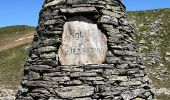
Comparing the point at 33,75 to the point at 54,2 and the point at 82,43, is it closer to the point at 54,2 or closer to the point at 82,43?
the point at 82,43

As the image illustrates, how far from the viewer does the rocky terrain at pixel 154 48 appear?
124ft

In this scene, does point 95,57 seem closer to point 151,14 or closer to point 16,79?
point 16,79

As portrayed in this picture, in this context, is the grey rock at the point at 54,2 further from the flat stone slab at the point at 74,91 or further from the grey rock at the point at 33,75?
the flat stone slab at the point at 74,91

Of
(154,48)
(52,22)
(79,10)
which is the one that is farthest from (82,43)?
(154,48)

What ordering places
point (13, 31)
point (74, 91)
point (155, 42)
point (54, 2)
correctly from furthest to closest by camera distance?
point (13, 31)
point (155, 42)
point (54, 2)
point (74, 91)

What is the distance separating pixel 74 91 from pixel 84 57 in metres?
1.08

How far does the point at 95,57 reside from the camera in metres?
10.8

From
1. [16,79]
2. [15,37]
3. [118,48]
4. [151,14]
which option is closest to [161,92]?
[16,79]

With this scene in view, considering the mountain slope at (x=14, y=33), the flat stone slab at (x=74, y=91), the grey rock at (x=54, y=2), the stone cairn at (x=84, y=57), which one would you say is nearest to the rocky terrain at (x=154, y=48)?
the mountain slope at (x=14, y=33)

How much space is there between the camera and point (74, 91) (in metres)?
10.2

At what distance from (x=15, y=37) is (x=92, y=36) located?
6112 cm

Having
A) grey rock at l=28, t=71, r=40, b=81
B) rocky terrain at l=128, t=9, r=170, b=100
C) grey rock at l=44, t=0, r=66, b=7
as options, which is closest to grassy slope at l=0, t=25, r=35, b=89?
rocky terrain at l=128, t=9, r=170, b=100

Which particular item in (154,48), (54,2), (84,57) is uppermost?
(54,2)

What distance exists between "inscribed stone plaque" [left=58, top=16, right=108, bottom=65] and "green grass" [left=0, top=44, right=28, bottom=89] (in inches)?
1033
